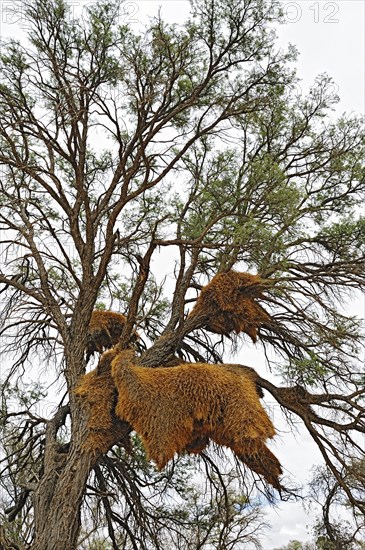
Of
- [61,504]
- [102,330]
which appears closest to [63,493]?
[61,504]

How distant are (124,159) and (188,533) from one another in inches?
225

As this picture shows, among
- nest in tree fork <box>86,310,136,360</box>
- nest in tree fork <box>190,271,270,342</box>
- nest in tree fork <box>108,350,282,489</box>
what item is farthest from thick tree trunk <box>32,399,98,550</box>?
nest in tree fork <box>190,271,270,342</box>

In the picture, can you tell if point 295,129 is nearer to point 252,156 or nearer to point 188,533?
point 252,156

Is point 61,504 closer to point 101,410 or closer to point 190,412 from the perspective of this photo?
point 101,410

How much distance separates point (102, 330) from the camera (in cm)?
774

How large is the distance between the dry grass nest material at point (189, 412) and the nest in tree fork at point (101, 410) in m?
0.01

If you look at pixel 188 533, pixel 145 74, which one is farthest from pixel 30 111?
pixel 188 533

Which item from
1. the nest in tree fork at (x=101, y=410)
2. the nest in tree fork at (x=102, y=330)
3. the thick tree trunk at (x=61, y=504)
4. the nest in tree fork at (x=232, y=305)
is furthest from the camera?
the nest in tree fork at (x=102, y=330)

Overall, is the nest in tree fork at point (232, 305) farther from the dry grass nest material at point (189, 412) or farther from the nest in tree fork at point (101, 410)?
the nest in tree fork at point (101, 410)

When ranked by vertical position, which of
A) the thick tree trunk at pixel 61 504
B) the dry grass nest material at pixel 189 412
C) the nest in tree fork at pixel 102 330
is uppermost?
the nest in tree fork at pixel 102 330

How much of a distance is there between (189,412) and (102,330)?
2.30 meters

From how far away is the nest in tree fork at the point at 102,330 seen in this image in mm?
7730

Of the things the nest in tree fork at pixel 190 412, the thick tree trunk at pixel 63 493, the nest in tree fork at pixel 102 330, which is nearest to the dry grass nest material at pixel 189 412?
the nest in tree fork at pixel 190 412

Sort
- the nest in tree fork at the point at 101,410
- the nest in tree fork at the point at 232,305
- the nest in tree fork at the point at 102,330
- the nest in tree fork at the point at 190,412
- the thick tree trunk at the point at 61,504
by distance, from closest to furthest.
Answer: the thick tree trunk at the point at 61,504 → the nest in tree fork at the point at 190,412 → the nest in tree fork at the point at 101,410 → the nest in tree fork at the point at 232,305 → the nest in tree fork at the point at 102,330
